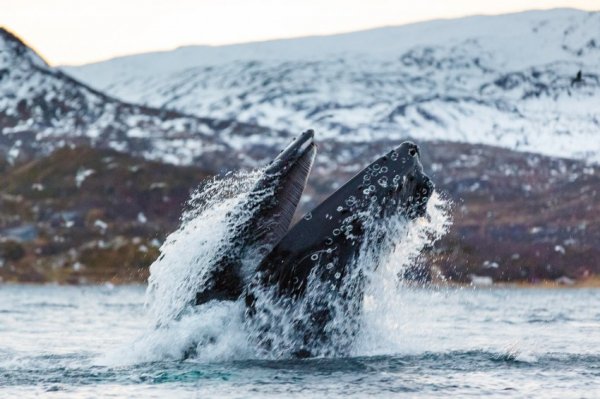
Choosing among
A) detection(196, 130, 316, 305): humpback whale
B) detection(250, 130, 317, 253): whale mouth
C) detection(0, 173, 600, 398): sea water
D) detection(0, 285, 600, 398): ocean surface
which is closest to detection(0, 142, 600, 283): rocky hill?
detection(0, 285, 600, 398): ocean surface

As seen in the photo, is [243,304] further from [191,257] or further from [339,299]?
[339,299]

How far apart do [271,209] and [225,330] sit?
185 cm

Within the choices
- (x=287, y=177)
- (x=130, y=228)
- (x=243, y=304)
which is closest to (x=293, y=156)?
(x=287, y=177)

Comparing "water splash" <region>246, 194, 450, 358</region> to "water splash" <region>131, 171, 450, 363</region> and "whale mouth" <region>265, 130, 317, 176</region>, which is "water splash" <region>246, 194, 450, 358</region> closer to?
"water splash" <region>131, 171, 450, 363</region>

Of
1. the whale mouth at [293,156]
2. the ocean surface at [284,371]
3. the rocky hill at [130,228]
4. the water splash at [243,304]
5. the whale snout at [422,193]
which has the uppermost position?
the whale mouth at [293,156]

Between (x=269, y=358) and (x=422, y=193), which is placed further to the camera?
(x=269, y=358)

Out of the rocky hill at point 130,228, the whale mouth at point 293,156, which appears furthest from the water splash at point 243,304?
the rocky hill at point 130,228

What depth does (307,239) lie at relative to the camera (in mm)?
14648

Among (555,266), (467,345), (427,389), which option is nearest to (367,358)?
Result: (427,389)

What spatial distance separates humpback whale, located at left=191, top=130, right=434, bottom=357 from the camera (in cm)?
1462

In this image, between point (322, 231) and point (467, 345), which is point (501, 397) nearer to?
point (322, 231)

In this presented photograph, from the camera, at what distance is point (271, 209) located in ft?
48.2

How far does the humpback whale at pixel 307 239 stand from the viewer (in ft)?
48.0

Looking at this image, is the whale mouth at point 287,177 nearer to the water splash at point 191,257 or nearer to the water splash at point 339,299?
the water splash at point 191,257
